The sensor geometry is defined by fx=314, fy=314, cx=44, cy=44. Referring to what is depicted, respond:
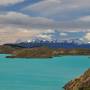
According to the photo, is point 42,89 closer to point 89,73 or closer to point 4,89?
point 4,89

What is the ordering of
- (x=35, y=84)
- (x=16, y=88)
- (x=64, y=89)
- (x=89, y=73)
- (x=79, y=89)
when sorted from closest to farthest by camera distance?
(x=79, y=89) < (x=89, y=73) < (x=64, y=89) < (x=16, y=88) < (x=35, y=84)

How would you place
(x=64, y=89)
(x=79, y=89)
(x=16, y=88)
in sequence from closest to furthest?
(x=79, y=89)
(x=64, y=89)
(x=16, y=88)

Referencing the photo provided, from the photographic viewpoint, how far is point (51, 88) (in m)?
63.6

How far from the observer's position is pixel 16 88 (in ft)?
216

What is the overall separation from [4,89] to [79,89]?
83.6 feet

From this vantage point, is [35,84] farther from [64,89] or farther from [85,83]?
[85,83]

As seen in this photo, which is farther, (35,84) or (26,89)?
(35,84)

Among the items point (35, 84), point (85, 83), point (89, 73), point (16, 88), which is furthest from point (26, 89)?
point (85, 83)

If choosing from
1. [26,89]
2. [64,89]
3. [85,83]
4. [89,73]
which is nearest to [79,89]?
[85,83]

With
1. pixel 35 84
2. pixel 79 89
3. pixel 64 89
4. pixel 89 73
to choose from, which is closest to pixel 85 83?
pixel 79 89

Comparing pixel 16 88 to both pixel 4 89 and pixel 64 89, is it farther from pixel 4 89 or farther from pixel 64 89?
pixel 64 89

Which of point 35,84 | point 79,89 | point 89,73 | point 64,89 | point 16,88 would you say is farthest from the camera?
point 35,84

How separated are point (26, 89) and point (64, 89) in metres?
8.41

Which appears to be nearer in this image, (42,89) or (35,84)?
(42,89)
